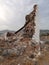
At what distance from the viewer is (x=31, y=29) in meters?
31.6

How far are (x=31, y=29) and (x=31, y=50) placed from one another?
426 cm

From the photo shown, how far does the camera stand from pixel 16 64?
952 inches

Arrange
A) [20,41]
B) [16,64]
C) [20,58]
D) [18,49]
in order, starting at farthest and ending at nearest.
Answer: [20,41] < [18,49] < [20,58] < [16,64]

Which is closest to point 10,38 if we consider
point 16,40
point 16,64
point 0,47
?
point 16,40

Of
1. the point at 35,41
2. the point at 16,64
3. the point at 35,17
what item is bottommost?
the point at 16,64

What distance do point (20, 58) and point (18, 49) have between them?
2.32 meters

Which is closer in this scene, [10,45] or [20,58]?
[20,58]

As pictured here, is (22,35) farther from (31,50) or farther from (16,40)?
(31,50)

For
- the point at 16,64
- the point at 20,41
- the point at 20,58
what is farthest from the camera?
the point at 20,41

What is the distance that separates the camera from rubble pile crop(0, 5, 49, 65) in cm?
2562

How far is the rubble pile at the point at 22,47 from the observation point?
2562cm

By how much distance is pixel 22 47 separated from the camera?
28328 mm

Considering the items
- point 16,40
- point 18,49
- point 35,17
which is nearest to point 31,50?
point 18,49

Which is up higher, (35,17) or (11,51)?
(35,17)
